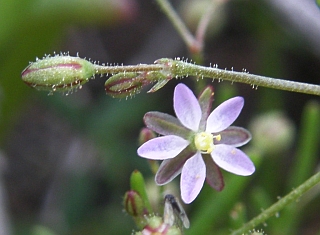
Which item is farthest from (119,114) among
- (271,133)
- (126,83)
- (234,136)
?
(126,83)

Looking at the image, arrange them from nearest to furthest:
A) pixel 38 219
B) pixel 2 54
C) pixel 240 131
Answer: pixel 240 131, pixel 2 54, pixel 38 219

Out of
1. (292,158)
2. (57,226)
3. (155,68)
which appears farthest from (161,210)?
(292,158)

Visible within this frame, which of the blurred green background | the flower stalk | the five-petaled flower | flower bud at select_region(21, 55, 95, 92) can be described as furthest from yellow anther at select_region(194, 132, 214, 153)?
the blurred green background

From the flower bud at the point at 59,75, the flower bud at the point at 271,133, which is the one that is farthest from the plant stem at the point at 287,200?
the flower bud at the point at 271,133

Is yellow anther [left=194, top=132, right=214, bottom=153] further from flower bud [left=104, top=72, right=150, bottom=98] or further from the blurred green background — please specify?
the blurred green background

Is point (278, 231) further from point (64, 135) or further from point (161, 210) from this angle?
point (64, 135)

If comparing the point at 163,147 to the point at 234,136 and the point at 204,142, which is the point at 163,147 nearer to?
the point at 204,142
